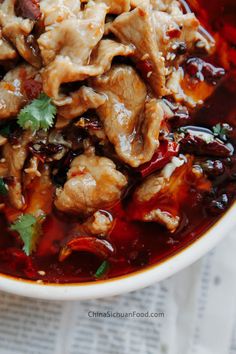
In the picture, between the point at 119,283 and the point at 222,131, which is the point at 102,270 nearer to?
the point at 119,283


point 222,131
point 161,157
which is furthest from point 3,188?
point 222,131

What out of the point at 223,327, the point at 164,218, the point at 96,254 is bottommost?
the point at 223,327

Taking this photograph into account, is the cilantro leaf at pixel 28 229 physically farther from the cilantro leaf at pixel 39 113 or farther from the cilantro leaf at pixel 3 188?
the cilantro leaf at pixel 39 113

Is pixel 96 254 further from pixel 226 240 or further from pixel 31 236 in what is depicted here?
pixel 226 240

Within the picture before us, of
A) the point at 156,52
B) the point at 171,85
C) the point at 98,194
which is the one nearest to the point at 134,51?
the point at 156,52

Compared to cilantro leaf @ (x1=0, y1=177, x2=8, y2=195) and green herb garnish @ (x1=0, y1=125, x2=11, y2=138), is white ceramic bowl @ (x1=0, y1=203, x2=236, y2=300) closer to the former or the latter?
cilantro leaf @ (x1=0, y1=177, x2=8, y2=195)

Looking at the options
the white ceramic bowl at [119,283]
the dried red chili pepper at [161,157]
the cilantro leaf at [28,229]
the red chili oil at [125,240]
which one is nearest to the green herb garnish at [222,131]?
the red chili oil at [125,240]
